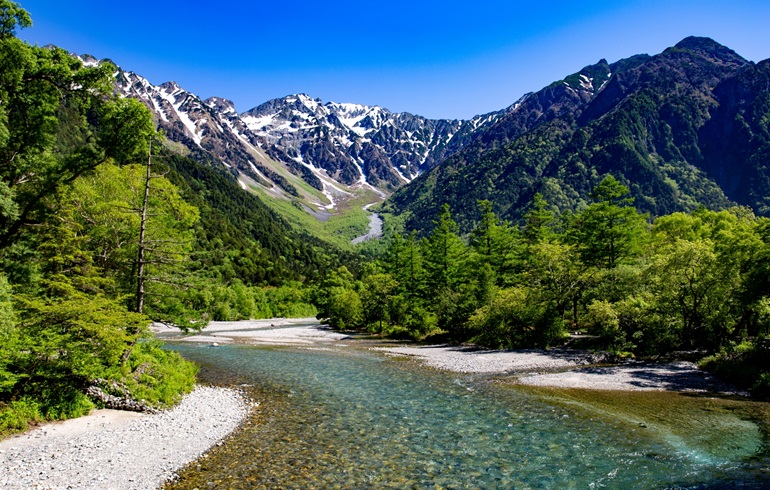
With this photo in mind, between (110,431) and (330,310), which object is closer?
(110,431)

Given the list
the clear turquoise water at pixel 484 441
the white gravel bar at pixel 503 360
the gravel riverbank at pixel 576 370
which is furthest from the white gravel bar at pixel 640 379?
the white gravel bar at pixel 503 360

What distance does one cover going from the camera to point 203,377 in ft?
90.7

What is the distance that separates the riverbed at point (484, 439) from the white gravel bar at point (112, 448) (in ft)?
3.09

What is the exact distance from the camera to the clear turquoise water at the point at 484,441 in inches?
471

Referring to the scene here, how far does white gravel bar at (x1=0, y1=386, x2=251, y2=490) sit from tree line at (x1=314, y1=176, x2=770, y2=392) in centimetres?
2625

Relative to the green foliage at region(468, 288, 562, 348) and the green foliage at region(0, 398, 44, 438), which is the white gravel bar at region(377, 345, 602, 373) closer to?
the green foliage at region(468, 288, 562, 348)

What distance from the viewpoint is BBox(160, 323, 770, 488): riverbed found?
1198 centimetres

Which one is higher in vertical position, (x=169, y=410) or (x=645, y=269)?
(x=645, y=269)

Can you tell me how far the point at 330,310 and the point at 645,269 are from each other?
192 ft

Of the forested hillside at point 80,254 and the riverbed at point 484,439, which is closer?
the riverbed at point 484,439

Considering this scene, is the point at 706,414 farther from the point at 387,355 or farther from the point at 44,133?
the point at 44,133

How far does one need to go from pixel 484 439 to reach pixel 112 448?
12569 mm

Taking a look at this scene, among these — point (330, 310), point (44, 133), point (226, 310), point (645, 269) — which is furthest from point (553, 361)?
point (226, 310)

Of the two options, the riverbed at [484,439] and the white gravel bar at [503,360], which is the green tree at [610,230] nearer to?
the white gravel bar at [503,360]
